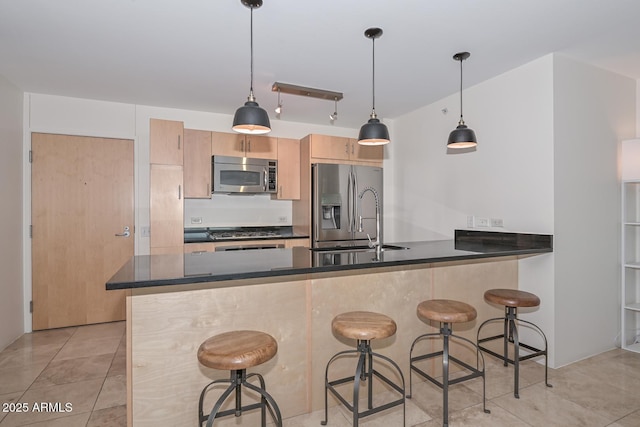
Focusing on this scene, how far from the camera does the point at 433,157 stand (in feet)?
12.9

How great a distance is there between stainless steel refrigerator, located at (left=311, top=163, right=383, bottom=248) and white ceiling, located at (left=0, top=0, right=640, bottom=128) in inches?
42.0

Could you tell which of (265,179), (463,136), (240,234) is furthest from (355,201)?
(463,136)

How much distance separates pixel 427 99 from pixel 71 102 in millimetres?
3913

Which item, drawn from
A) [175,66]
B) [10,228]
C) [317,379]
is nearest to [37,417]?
[317,379]

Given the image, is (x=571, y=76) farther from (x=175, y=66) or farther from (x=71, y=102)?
(x=71, y=102)

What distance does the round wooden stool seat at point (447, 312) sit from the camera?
192cm

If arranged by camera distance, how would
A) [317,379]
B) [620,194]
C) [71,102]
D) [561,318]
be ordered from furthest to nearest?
[71,102], [620,194], [561,318], [317,379]

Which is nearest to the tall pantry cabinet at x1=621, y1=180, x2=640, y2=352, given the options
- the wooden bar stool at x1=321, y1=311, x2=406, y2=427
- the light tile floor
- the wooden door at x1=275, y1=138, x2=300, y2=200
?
the light tile floor

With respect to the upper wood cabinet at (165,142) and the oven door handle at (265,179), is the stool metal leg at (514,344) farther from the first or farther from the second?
the upper wood cabinet at (165,142)

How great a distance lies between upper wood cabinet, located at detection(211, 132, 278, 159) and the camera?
160 inches

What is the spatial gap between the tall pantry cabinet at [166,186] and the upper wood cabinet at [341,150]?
62.0 inches

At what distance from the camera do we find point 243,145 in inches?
165

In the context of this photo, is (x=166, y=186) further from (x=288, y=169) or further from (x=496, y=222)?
(x=496, y=222)

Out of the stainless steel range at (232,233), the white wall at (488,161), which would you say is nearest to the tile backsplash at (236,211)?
the stainless steel range at (232,233)
